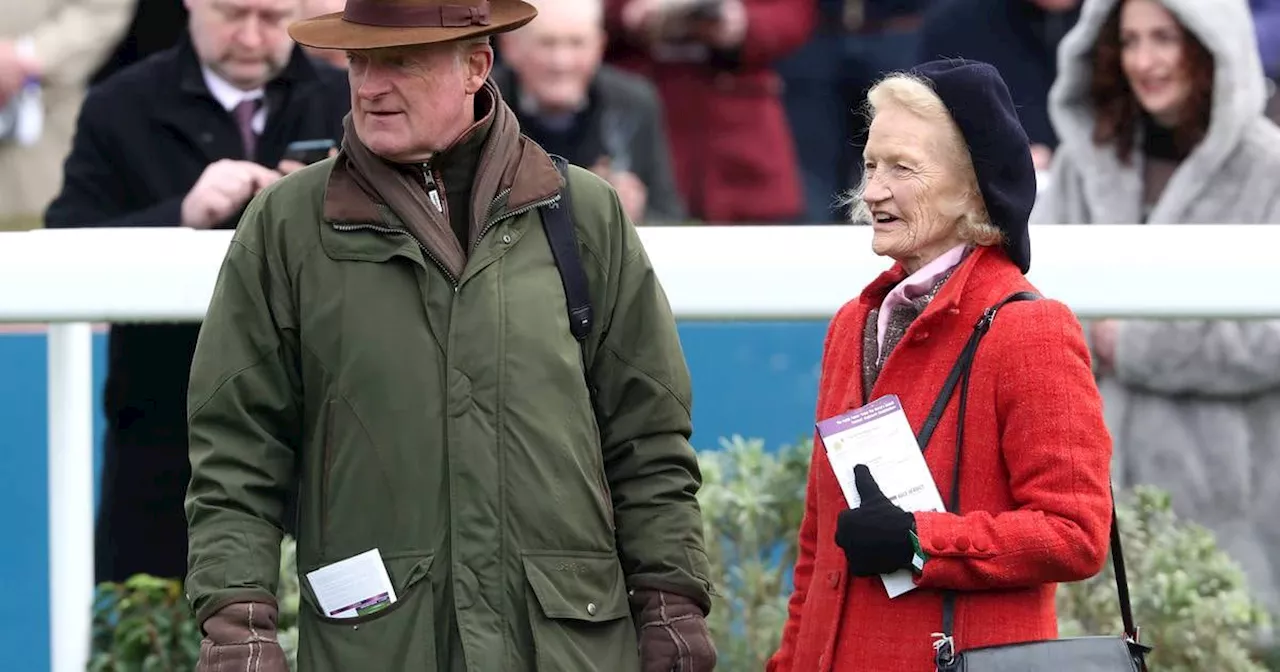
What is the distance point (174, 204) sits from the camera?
194 inches

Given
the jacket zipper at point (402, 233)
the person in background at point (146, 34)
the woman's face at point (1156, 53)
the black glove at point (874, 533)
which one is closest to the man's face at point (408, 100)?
the jacket zipper at point (402, 233)

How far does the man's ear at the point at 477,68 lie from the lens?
3309 mm

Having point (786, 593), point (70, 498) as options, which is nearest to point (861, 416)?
point (786, 593)

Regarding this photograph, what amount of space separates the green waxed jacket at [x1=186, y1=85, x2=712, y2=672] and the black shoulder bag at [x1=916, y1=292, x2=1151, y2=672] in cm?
55

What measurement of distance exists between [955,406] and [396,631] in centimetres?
89

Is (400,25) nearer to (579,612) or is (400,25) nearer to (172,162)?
(579,612)

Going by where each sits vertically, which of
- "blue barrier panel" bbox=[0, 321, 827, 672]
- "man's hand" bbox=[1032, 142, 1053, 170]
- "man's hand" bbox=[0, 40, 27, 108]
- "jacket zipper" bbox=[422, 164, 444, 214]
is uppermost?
"jacket zipper" bbox=[422, 164, 444, 214]

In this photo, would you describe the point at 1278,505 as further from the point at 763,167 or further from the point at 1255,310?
the point at 763,167

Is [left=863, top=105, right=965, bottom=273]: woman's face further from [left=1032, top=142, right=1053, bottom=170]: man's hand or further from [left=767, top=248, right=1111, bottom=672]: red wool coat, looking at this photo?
[left=1032, top=142, right=1053, bottom=170]: man's hand

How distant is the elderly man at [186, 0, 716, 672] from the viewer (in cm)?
313

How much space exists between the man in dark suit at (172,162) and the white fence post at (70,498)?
1.05 feet

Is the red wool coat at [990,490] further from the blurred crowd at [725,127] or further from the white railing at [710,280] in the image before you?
the blurred crowd at [725,127]

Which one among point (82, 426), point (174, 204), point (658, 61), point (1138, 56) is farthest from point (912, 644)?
point (658, 61)

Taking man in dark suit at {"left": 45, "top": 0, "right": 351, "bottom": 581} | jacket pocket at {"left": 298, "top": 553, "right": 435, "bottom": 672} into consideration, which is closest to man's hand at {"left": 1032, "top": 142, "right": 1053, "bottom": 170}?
man in dark suit at {"left": 45, "top": 0, "right": 351, "bottom": 581}
